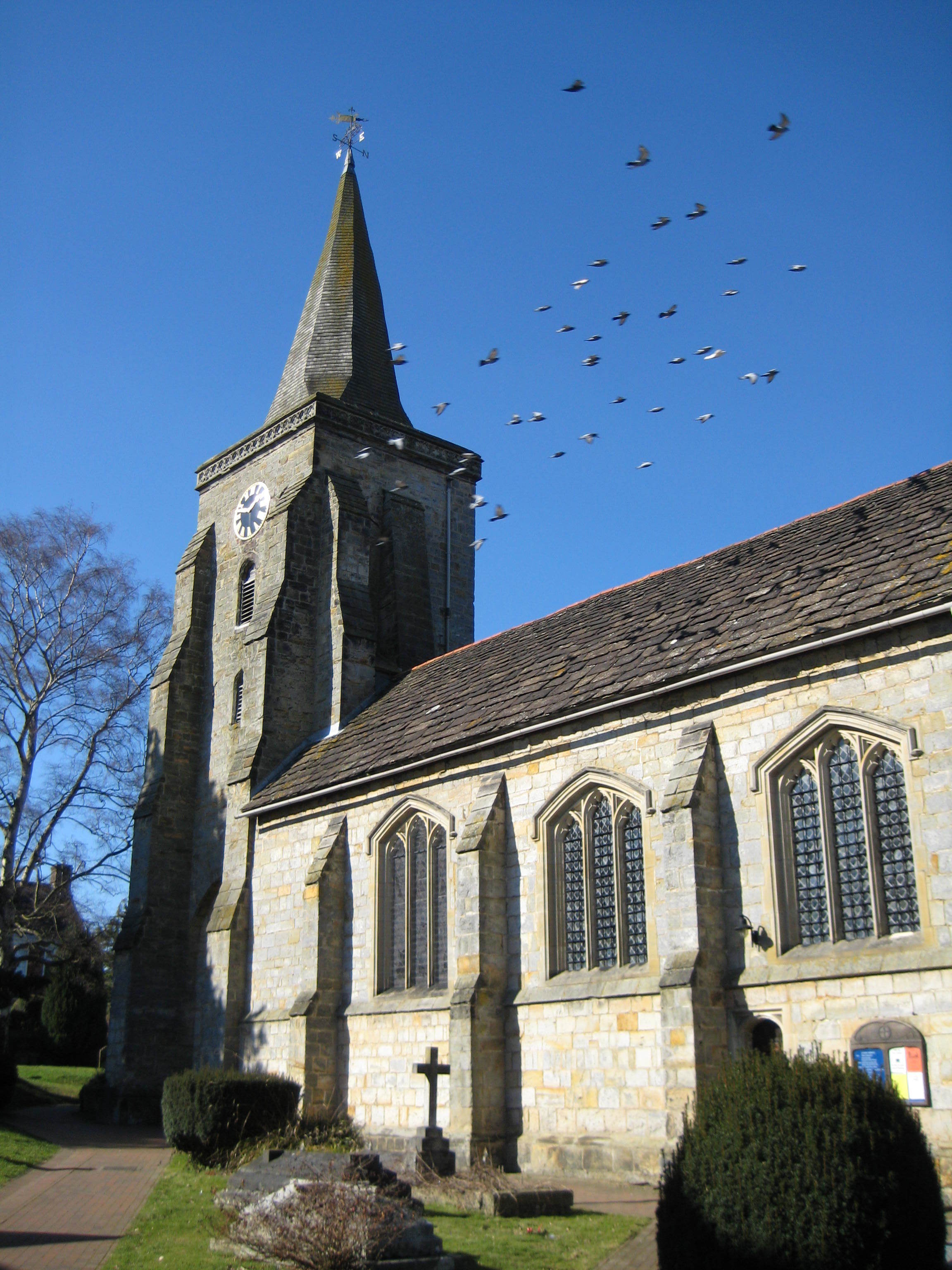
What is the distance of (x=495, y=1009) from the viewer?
1645 cm

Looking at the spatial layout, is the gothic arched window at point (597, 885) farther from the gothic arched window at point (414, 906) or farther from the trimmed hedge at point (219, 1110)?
the trimmed hedge at point (219, 1110)

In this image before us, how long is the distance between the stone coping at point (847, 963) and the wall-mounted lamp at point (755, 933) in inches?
9.0

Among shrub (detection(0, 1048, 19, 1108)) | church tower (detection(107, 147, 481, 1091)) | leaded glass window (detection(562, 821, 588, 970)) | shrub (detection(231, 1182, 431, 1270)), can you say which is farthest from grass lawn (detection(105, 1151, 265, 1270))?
shrub (detection(0, 1048, 19, 1108))

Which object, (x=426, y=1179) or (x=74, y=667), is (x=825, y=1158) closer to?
(x=426, y=1179)

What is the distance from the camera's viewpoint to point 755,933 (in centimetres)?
1369

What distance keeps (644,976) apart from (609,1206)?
9.71ft

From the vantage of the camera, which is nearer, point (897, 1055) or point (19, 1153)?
point (897, 1055)

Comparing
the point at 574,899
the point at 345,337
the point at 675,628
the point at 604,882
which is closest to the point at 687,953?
the point at 604,882

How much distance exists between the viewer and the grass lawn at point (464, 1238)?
32.6ft

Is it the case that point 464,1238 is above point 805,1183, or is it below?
below

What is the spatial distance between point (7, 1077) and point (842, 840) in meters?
16.2

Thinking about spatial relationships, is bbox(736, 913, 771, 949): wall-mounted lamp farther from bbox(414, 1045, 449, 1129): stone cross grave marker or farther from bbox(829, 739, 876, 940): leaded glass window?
bbox(414, 1045, 449, 1129): stone cross grave marker

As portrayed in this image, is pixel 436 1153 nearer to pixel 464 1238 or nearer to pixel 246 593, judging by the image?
pixel 464 1238

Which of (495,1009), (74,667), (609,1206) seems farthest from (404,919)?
(74,667)
